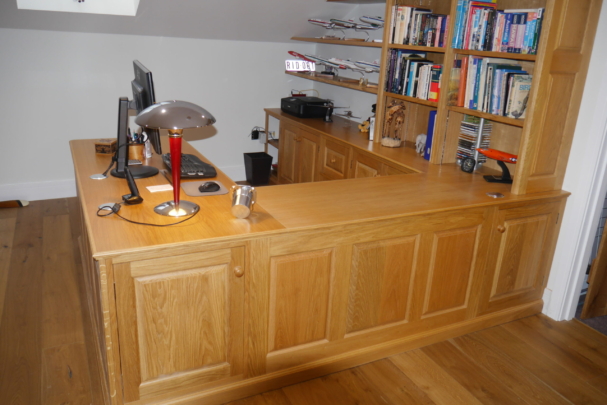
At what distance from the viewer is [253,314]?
2084 mm

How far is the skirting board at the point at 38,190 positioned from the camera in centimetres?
442

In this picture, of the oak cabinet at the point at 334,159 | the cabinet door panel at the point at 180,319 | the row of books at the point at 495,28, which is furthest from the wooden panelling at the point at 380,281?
the oak cabinet at the point at 334,159

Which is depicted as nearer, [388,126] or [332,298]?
[332,298]

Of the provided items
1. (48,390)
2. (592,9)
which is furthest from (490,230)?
(48,390)

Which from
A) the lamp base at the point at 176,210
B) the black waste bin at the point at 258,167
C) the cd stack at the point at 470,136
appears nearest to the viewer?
the lamp base at the point at 176,210

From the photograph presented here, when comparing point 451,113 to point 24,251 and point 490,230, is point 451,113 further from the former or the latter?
point 24,251

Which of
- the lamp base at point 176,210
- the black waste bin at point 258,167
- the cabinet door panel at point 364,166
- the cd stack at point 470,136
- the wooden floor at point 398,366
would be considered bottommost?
the wooden floor at point 398,366

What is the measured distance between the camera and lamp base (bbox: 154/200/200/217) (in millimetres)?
2082

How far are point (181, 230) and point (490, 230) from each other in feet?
5.15

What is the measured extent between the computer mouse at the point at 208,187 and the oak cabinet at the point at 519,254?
1434mm

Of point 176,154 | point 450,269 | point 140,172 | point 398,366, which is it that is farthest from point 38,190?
point 450,269

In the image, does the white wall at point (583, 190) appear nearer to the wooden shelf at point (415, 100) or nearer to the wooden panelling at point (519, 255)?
the wooden panelling at point (519, 255)

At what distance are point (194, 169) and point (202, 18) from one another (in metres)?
2.16

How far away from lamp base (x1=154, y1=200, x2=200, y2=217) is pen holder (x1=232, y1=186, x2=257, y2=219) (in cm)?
19
